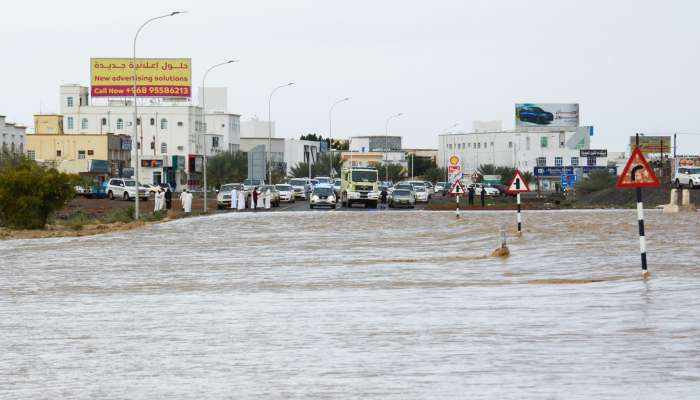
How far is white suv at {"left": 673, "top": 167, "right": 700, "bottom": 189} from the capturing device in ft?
297

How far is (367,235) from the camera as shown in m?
39.9

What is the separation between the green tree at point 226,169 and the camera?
15850 cm

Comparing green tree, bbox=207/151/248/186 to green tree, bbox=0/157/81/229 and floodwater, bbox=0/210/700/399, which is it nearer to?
green tree, bbox=0/157/81/229

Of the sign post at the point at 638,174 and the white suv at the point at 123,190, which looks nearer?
the sign post at the point at 638,174

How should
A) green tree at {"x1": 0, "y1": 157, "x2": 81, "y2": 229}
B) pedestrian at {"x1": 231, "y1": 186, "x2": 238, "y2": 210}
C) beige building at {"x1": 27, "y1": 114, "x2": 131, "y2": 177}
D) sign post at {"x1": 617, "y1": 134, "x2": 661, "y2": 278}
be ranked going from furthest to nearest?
1. beige building at {"x1": 27, "y1": 114, "x2": 131, "y2": 177}
2. pedestrian at {"x1": 231, "y1": 186, "x2": 238, "y2": 210}
3. green tree at {"x1": 0, "y1": 157, "x2": 81, "y2": 229}
4. sign post at {"x1": 617, "y1": 134, "x2": 661, "y2": 278}

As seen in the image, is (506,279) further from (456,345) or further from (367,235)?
(367,235)

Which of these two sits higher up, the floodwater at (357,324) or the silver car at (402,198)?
the floodwater at (357,324)

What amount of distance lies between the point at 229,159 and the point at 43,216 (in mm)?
110303

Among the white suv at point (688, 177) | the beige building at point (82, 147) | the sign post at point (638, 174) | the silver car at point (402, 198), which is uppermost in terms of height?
the beige building at point (82, 147)

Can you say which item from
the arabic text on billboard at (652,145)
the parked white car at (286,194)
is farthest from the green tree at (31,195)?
the arabic text on billboard at (652,145)

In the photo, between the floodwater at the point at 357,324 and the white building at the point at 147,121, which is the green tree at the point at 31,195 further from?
the white building at the point at 147,121

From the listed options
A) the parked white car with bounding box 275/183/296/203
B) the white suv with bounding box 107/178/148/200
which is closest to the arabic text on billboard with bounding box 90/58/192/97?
the white suv with bounding box 107/178/148/200

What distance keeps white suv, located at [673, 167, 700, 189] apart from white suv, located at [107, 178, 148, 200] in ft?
133

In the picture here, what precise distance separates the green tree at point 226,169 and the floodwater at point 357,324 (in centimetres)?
12788
